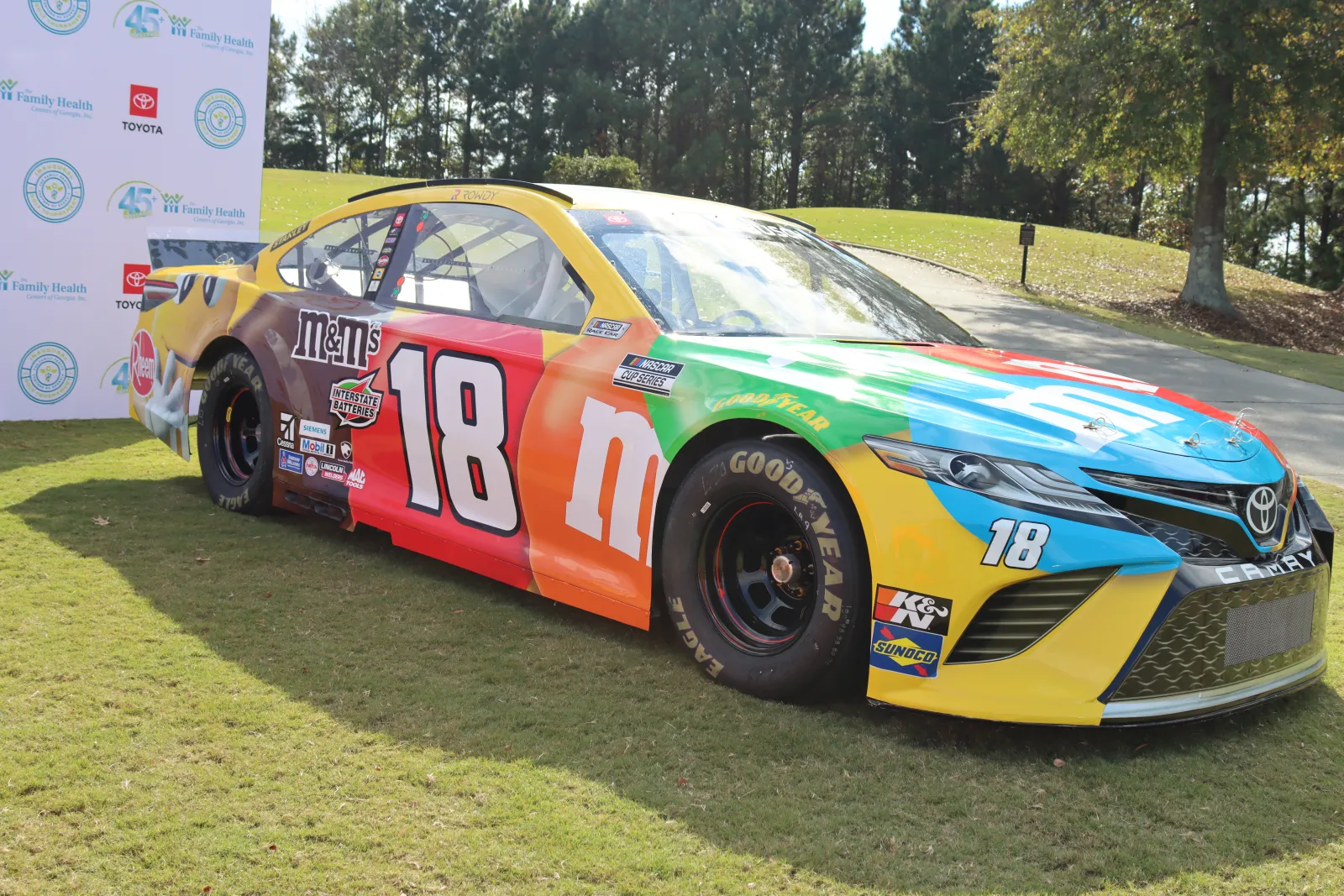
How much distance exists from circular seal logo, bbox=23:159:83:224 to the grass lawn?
4323mm

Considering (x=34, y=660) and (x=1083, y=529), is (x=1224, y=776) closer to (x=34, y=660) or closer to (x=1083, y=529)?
(x=1083, y=529)

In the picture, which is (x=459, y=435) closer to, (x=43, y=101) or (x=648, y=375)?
(x=648, y=375)

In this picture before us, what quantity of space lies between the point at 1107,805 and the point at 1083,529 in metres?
0.69

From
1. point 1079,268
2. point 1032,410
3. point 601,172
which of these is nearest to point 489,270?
point 1032,410

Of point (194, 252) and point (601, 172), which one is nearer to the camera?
point (194, 252)

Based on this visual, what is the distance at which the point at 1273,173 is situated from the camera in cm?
2402

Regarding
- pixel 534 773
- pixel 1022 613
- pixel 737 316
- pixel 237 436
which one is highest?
pixel 737 316

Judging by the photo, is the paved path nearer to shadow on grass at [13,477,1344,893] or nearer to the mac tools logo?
shadow on grass at [13,477,1344,893]

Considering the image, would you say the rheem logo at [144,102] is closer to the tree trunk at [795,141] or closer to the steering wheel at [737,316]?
the steering wheel at [737,316]

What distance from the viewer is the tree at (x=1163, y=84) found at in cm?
1930

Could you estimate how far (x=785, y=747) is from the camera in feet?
10.1

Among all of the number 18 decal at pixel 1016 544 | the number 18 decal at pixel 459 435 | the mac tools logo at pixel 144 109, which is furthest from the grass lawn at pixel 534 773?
the mac tools logo at pixel 144 109

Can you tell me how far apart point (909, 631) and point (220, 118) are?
7192mm

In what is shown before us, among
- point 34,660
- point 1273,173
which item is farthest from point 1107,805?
point 1273,173
